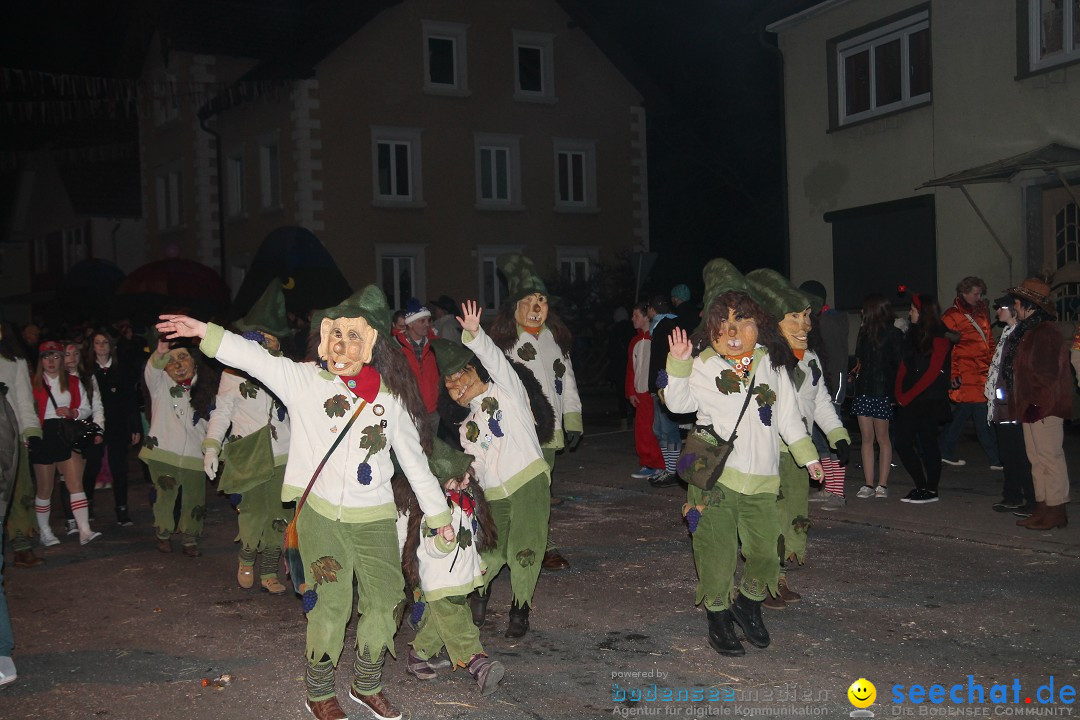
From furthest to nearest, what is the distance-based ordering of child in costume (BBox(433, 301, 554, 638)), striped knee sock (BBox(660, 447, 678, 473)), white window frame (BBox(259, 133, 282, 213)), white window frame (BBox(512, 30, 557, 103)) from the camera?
white window frame (BBox(512, 30, 557, 103)) < white window frame (BBox(259, 133, 282, 213)) < striped knee sock (BBox(660, 447, 678, 473)) < child in costume (BBox(433, 301, 554, 638))

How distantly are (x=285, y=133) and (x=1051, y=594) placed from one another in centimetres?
2393

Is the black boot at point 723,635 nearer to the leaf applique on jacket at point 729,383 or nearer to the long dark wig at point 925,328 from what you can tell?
the leaf applique on jacket at point 729,383

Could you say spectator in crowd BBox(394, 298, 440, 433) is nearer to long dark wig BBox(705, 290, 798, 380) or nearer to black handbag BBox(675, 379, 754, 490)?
black handbag BBox(675, 379, 754, 490)

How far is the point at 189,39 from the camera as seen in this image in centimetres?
3052

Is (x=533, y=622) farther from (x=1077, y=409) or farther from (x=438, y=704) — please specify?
(x=1077, y=409)

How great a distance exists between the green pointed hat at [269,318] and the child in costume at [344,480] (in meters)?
2.66

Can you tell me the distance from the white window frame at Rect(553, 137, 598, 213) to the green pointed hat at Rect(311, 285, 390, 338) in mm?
25219

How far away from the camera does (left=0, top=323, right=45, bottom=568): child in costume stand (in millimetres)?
8055

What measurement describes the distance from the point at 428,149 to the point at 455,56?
2698 millimetres

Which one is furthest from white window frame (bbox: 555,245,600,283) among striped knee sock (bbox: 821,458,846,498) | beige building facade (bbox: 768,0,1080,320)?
striped knee sock (bbox: 821,458,846,498)

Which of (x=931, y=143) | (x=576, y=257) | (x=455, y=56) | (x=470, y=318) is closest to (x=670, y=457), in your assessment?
(x=470, y=318)

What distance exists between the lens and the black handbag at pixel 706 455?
5875 millimetres

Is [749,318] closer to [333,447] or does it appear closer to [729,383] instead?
[729,383]

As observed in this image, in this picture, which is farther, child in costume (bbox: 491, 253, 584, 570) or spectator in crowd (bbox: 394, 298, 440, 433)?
child in costume (bbox: 491, 253, 584, 570)
